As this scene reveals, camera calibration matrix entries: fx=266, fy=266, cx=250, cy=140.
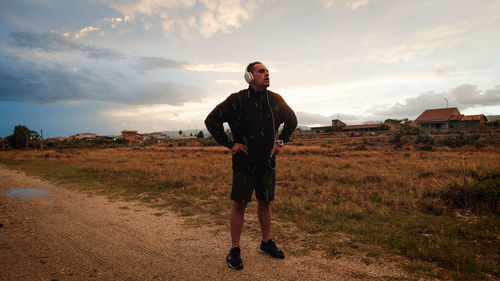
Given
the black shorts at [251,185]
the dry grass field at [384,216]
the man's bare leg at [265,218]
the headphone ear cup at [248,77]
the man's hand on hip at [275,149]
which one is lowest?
the dry grass field at [384,216]

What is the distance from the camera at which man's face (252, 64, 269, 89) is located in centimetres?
317

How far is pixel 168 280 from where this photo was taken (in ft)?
8.85

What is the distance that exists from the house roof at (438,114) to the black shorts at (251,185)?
72.0 meters

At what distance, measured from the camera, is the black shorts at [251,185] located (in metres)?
3.17

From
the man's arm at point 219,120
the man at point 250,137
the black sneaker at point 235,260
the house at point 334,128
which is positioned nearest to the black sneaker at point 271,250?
the man at point 250,137

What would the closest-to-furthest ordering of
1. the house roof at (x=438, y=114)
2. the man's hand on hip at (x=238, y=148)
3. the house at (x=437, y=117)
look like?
the man's hand on hip at (x=238, y=148), the house at (x=437, y=117), the house roof at (x=438, y=114)

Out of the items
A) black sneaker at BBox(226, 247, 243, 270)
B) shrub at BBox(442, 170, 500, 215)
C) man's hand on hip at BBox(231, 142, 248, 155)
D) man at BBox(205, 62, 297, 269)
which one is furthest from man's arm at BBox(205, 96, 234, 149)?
shrub at BBox(442, 170, 500, 215)

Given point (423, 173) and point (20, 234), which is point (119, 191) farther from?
point (423, 173)

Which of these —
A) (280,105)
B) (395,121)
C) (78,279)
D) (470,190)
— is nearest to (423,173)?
(470,190)

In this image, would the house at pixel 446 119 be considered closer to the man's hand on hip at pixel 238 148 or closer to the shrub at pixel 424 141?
the shrub at pixel 424 141

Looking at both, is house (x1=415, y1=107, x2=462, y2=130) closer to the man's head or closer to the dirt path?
the dirt path

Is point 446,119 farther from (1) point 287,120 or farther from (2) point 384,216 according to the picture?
(1) point 287,120

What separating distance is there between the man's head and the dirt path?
6.90 ft

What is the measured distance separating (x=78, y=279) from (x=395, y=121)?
95.0 m
